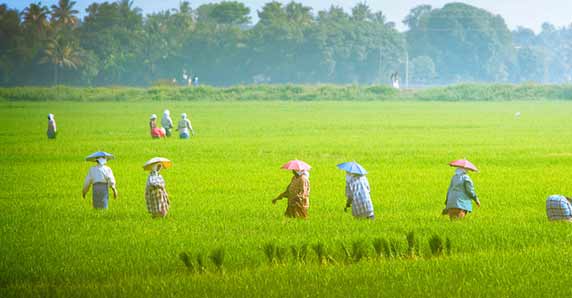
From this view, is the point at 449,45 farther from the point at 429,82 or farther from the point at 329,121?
the point at 329,121

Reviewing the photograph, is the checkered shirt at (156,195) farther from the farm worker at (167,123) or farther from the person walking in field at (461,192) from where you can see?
the farm worker at (167,123)

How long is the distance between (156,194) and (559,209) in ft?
17.6

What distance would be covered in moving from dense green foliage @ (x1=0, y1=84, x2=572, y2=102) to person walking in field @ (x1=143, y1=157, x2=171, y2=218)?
6243cm

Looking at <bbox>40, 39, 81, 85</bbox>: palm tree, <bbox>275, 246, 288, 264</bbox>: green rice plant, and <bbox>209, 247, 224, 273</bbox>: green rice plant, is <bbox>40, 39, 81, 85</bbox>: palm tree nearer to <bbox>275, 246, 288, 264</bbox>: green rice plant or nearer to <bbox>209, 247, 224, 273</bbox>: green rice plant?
<bbox>275, 246, 288, 264</bbox>: green rice plant

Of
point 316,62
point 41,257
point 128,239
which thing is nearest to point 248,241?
point 128,239

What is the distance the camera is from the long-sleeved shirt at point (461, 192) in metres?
12.5

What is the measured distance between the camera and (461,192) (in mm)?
12656

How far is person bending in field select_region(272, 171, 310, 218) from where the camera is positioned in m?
12.8

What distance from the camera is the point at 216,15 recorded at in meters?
111

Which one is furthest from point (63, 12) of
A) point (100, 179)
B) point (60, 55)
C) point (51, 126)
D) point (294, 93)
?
point (100, 179)

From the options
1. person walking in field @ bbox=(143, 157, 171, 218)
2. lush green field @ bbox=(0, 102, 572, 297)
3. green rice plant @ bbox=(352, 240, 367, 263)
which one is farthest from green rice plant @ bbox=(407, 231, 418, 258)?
person walking in field @ bbox=(143, 157, 171, 218)

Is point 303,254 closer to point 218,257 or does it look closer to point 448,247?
point 218,257

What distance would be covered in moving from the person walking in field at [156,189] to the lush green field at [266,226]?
0.24 meters

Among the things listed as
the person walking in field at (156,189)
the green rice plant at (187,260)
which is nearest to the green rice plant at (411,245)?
the green rice plant at (187,260)
